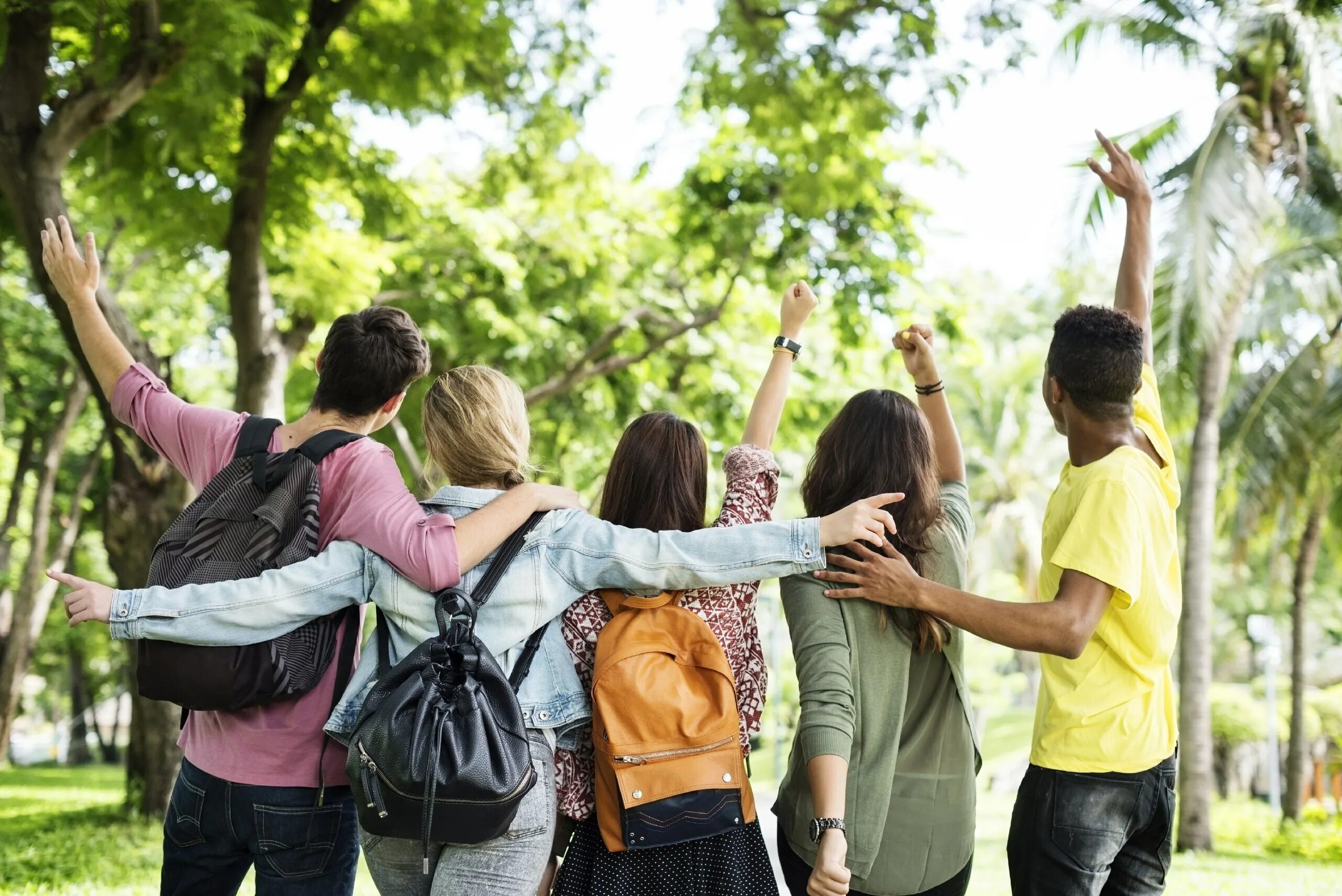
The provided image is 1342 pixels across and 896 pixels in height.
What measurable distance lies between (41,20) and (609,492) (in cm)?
A: 521

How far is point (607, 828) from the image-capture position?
2662 millimetres

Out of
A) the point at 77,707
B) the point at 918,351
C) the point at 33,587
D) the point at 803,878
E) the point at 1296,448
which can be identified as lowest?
the point at 77,707

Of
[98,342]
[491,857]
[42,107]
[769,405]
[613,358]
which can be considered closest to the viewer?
[491,857]

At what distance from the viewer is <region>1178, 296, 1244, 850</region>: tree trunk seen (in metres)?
Answer: 11.1

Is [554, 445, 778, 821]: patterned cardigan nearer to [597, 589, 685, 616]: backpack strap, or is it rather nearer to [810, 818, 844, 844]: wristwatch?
[597, 589, 685, 616]: backpack strap

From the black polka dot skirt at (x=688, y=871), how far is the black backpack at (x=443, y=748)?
0.35 m

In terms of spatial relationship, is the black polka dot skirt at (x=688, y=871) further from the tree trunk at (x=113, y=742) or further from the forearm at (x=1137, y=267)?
the tree trunk at (x=113, y=742)

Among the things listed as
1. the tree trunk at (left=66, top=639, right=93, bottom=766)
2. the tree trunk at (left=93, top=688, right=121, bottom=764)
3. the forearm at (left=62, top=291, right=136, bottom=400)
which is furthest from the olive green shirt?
the tree trunk at (left=93, top=688, right=121, bottom=764)

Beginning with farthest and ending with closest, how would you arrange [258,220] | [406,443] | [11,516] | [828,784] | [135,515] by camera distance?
[11,516] → [406,443] → [135,515] → [258,220] → [828,784]

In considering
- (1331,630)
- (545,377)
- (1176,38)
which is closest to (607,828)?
(545,377)

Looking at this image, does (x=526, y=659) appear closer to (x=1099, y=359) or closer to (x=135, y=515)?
(x=1099, y=359)

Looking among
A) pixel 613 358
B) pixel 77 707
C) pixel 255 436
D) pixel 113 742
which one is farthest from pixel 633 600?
pixel 113 742

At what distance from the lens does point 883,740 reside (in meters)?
2.78

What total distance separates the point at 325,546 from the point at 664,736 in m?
0.93
